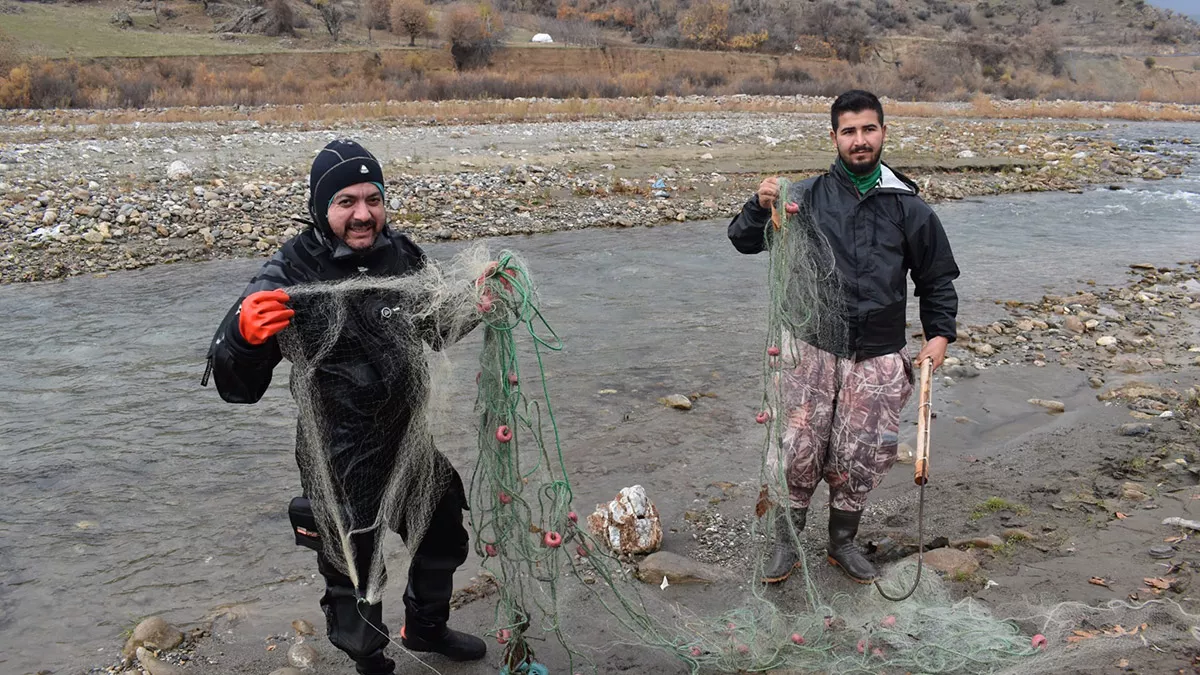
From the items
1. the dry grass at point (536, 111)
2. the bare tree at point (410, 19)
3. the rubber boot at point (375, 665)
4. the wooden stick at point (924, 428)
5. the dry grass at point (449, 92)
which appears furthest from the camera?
the bare tree at point (410, 19)

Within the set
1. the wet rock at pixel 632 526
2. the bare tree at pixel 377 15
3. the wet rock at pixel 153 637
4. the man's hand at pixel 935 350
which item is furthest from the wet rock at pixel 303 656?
the bare tree at pixel 377 15

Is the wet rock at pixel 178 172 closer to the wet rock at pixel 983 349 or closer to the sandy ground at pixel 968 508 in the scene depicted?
the sandy ground at pixel 968 508

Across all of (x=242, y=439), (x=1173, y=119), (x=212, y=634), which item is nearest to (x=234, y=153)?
(x=242, y=439)

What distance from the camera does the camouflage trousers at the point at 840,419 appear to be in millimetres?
3693

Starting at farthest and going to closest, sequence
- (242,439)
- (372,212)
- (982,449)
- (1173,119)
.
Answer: (1173,119)
(242,439)
(982,449)
(372,212)

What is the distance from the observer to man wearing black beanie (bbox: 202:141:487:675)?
2703 millimetres

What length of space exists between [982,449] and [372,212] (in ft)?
14.9

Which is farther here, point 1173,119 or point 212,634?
point 1173,119

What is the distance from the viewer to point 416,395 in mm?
3115

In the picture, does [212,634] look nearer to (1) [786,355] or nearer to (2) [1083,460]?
(1) [786,355]

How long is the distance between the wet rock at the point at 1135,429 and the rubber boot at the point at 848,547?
275 centimetres

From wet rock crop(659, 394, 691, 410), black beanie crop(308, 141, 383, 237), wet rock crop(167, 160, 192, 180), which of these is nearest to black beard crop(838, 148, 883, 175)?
black beanie crop(308, 141, 383, 237)

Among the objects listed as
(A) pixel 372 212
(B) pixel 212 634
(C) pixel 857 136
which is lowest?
(B) pixel 212 634

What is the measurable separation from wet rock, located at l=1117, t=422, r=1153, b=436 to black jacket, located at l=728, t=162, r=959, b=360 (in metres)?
2.90
